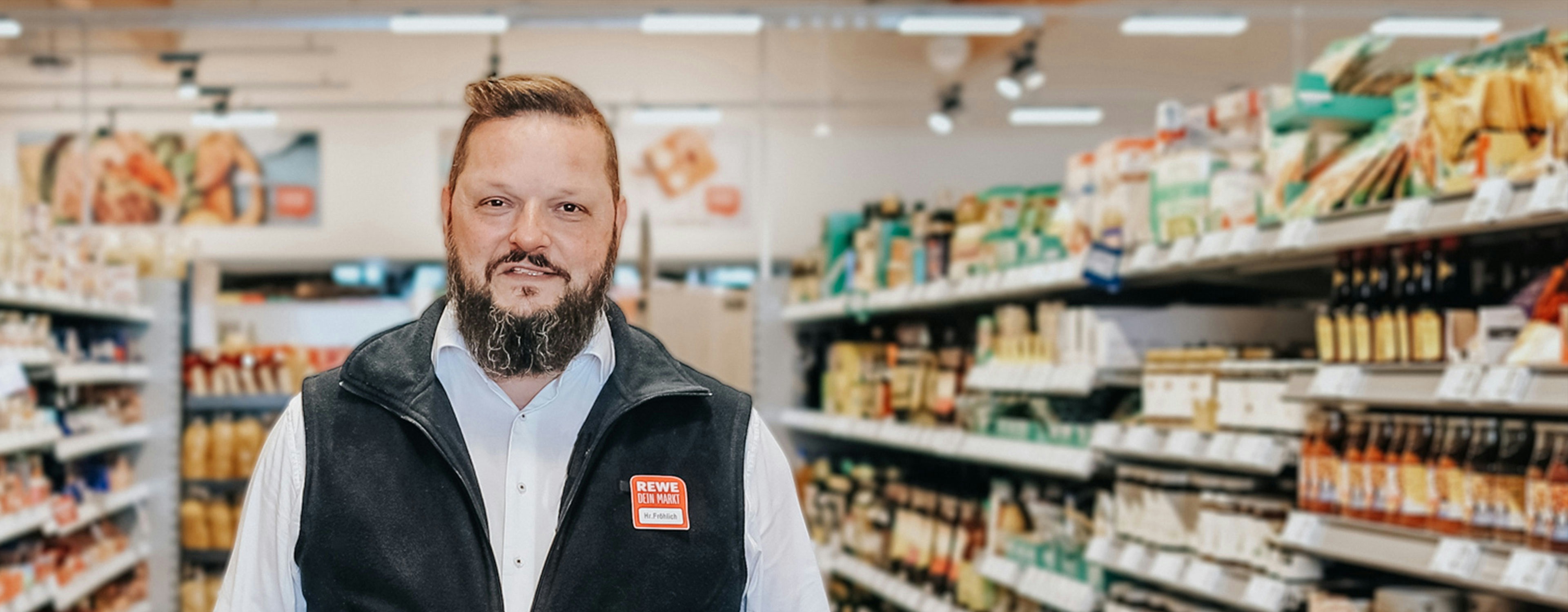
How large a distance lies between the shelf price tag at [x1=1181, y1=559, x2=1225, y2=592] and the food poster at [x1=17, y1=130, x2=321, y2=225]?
868 centimetres

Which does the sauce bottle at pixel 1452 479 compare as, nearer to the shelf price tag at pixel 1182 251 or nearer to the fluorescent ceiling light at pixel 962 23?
the shelf price tag at pixel 1182 251

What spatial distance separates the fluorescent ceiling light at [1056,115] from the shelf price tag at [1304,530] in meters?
8.03

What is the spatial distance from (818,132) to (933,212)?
5.88 m

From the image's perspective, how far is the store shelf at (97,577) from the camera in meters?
5.17

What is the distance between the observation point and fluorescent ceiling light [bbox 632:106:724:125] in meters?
10.9

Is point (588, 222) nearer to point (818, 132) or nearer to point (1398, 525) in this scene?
point (1398, 525)

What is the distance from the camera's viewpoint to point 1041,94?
37.0 feet

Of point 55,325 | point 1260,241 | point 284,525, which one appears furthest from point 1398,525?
point 55,325

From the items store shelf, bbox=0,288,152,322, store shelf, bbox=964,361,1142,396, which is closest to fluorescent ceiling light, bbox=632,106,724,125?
store shelf, bbox=0,288,152,322

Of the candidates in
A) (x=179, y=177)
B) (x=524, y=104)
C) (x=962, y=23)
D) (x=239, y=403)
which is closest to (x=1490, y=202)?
(x=524, y=104)

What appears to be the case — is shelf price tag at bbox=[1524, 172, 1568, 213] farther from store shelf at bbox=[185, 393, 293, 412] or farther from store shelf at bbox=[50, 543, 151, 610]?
store shelf at bbox=[185, 393, 293, 412]

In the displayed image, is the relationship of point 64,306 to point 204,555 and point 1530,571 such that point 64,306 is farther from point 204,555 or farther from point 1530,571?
point 1530,571

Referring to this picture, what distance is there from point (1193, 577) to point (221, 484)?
557 centimetres

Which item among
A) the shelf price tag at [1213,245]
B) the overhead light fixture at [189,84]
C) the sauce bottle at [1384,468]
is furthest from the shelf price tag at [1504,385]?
Result: the overhead light fixture at [189,84]
